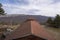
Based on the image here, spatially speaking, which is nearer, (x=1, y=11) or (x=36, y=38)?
(x=36, y=38)

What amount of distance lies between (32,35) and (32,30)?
10.2 inches

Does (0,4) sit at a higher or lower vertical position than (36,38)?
higher

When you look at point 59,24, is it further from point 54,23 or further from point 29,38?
point 29,38

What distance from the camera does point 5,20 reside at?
72.2 feet

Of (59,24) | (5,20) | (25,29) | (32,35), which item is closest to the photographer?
(32,35)

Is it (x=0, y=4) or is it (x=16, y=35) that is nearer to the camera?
(x=16, y=35)

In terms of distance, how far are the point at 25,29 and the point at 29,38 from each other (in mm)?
579

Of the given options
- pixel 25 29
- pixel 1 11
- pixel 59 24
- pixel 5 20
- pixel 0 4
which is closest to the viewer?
pixel 25 29

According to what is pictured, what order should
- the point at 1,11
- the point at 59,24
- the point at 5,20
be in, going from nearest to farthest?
1. the point at 59,24
2. the point at 5,20
3. the point at 1,11

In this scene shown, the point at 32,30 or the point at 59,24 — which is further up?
the point at 32,30

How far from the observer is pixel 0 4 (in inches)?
1193

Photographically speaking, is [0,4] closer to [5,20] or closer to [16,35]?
[5,20]

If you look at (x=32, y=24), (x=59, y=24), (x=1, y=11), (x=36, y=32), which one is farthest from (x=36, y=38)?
(x=1, y=11)

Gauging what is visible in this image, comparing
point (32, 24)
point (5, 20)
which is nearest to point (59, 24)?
point (5, 20)
